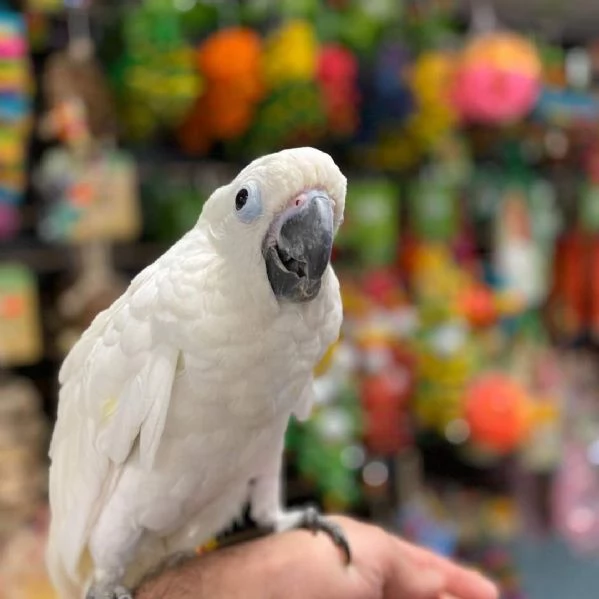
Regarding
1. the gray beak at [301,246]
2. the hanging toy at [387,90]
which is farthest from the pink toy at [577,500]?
the gray beak at [301,246]

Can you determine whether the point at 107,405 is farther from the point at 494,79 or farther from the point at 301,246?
the point at 494,79

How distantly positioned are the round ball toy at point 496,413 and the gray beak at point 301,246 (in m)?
1.04

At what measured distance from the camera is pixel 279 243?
53 centimetres

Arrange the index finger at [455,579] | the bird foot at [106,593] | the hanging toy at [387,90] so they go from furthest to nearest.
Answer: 1. the hanging toy at [387,90]
2. the index finger at [455,579]
3. the bird foot at [106,593]

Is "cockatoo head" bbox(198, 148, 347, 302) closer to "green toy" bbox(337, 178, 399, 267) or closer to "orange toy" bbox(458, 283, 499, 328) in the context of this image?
"green toy" bbox(337, 178, 399, 267)

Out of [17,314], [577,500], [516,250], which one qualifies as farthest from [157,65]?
[577,500]

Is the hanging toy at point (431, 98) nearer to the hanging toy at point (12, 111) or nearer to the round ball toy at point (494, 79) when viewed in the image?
the round ball toy at point (494, 79)

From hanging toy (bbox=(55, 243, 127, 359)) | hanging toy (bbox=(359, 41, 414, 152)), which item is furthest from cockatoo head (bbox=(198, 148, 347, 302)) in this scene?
hanging toy (bbox=(359, 41, 414, 152))

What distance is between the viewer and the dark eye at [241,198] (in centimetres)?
53

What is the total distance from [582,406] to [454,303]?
0.63m

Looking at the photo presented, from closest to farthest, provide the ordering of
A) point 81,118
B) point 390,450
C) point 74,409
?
point 74,409
point 81,118
point 390,450

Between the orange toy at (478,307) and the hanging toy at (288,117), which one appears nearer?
the hanging toy at (288,117)

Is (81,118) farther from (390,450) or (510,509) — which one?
(510,509)

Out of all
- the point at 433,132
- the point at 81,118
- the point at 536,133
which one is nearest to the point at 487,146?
the point at 536,133
